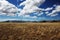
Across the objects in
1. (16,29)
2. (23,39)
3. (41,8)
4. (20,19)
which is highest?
(41,8)

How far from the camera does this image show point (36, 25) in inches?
108

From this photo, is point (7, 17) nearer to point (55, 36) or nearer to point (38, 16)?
point (38, 16)

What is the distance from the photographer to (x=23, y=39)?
2.63 metres

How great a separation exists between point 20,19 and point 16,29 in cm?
20

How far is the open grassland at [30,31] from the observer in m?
2.65

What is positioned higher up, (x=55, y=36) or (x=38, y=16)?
(x=38, y=16)

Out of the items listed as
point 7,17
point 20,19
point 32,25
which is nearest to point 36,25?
point 32,25

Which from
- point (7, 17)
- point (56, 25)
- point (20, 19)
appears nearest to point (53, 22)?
point (56, 25)

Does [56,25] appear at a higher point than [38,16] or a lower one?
lower

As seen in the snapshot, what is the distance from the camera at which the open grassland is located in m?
2.65

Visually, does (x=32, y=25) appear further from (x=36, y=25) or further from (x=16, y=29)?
(x=16, y=29)

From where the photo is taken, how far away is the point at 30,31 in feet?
8.89

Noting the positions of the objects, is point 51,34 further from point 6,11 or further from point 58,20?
point 6,11

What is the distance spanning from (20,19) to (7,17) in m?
0.25
